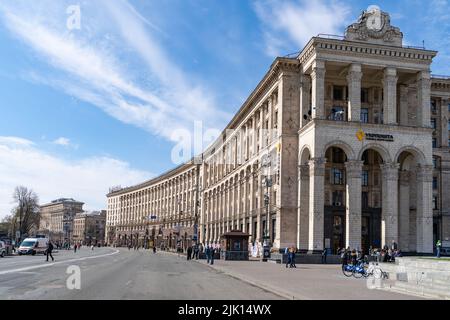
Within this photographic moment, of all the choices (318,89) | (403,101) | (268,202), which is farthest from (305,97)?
(268,202)

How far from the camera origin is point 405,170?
6631 cm

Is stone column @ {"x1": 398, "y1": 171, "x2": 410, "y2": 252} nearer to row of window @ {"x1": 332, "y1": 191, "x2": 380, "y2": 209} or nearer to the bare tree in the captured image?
row of window @ {"x1": 332, "y1": 191, "x2": 380, "y2": 209}

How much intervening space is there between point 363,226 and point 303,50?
2255 centimetres

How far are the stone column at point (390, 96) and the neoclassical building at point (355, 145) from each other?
116mm

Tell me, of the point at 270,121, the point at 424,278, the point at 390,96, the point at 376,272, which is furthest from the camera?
the point at 270,121

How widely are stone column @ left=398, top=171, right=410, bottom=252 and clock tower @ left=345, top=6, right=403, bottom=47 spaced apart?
16495mm

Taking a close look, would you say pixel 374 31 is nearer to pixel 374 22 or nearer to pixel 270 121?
pixel 374 22

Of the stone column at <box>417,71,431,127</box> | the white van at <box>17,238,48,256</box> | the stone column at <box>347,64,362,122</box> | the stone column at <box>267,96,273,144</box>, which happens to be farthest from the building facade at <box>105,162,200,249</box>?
the stone column at <box>417,71,431,127</box>

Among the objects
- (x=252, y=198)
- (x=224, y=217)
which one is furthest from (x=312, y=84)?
(x=224, y=217)

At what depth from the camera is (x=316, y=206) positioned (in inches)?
2287

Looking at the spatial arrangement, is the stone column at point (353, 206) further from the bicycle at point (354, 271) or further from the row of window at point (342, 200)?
the bicycle at point (354, 271)

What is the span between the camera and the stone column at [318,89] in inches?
2322

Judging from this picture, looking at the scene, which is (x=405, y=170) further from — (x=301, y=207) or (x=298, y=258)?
(x=298, y=258)

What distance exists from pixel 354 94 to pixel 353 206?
12715 millimetres
